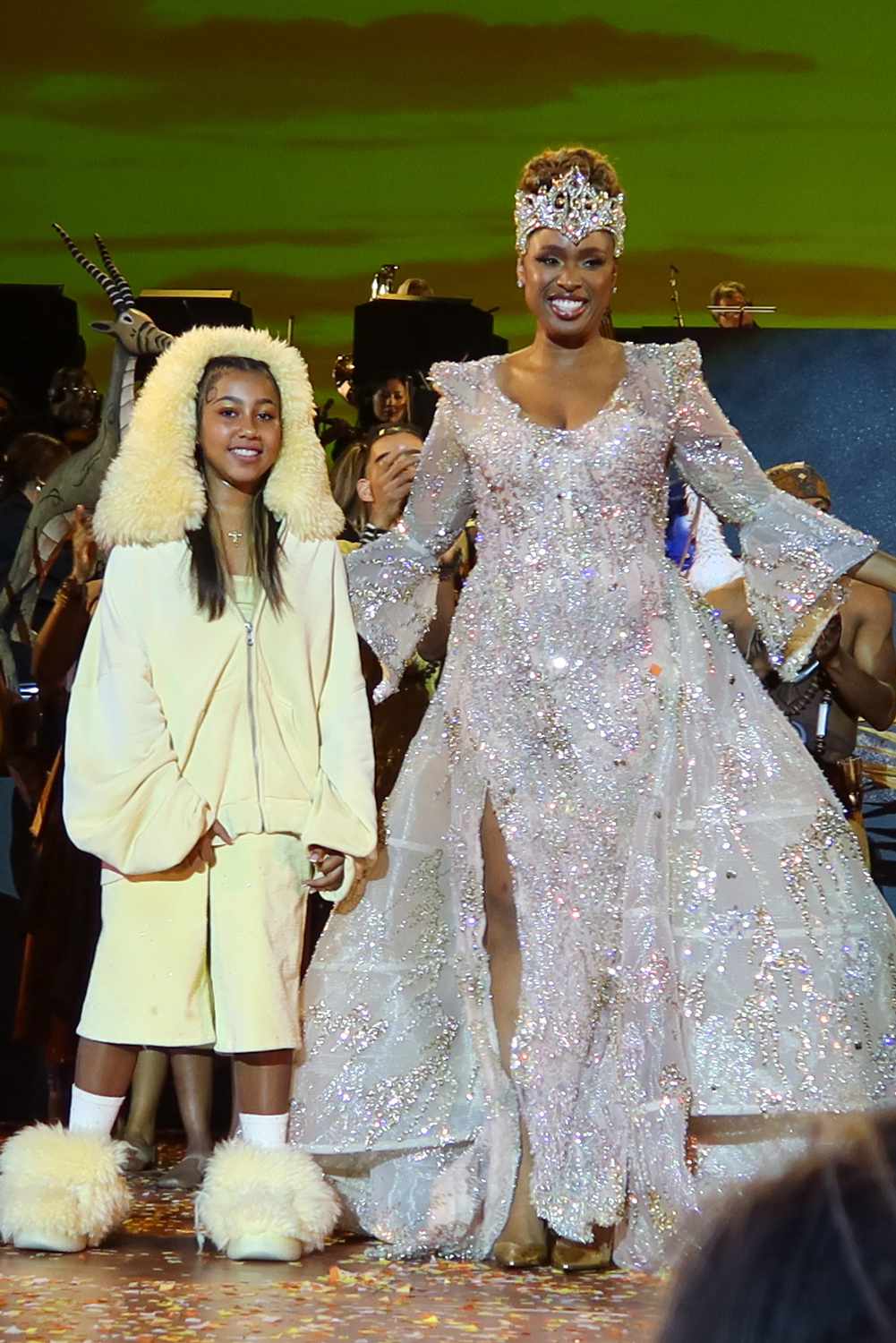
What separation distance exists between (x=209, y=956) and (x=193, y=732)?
378 millimetres

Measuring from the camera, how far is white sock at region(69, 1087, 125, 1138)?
350 centimetres

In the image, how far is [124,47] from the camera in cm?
762

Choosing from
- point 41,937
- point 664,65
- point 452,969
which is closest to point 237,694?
point 452,969

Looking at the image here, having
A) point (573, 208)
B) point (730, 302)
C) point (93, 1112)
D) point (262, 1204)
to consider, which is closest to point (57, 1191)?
point (93, 1112)

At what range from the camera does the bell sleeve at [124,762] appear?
136 inches

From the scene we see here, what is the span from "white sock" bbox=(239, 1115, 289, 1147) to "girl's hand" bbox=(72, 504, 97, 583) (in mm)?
1278

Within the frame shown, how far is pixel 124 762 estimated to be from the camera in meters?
3.48

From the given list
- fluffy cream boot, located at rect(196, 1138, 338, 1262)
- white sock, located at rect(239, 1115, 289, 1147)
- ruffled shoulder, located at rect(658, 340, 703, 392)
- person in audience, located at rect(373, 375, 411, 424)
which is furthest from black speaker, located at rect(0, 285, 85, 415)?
fluffy cream boot, located at rect(196, 1138, 338, 1262)

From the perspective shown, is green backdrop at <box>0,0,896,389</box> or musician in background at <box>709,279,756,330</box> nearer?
musician in background at <box>709,279,756,330</box>

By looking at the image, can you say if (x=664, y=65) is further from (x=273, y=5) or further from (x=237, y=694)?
(x=237, y=694)

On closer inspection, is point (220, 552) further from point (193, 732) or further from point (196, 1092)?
point (196, 1092)

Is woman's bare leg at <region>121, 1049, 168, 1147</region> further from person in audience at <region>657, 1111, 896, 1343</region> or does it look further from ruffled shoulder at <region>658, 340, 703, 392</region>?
person in audience at <region>657, 1111, 896, 1343</region>

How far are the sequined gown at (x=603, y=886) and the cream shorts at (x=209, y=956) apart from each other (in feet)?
0.69

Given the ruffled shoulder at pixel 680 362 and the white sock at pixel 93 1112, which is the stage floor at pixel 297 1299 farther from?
the ruffled shoulder at pixel 680 362
